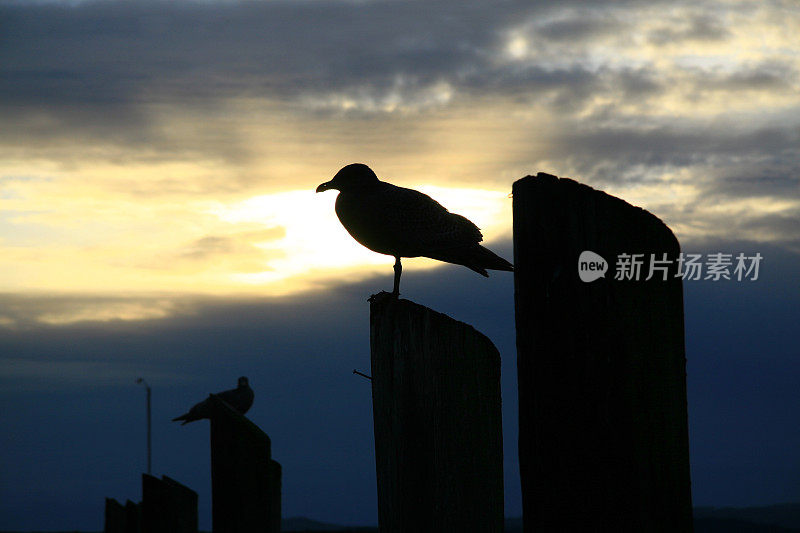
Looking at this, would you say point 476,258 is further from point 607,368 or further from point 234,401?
point 234,401

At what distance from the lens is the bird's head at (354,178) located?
6387 mm

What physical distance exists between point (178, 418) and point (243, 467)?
13.1 meters

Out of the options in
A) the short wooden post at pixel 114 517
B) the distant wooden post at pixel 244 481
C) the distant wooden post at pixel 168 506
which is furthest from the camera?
the short wooden post at pixel 114 517

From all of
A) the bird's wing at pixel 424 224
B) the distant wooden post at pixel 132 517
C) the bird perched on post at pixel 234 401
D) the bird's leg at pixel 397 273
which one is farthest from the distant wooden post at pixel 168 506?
the bird perched on post at pixel 234 401

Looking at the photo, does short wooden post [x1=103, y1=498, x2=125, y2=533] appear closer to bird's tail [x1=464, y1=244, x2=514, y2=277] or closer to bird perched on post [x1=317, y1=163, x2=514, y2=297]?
bird perched on post [x1=317, y1=163, x2=514, y2=297]

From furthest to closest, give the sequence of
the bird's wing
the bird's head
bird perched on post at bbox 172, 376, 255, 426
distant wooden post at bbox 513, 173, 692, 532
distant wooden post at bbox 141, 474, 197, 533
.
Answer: bird perched on post at bbox 172, 376, 255, 426
the bird's head
the bird's wing
distant wooden post at bbox 141, 474, 197, 533
distant wooden post at bbox 513, 173, 692, 532

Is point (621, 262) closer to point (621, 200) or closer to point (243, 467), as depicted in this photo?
point (621, 200)

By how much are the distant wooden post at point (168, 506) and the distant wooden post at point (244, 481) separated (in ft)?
4.20

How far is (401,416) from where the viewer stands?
2859 mm

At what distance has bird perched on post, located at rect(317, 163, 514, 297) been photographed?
576 centimetres

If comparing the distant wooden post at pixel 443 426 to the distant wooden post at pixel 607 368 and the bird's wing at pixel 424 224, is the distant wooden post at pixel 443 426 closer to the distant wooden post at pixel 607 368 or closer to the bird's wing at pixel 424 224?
the distant wooden post at pixel 607 368

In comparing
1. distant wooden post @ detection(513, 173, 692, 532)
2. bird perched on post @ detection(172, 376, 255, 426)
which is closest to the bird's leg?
distant wooden post @ detection(513, 173, 692, 532)

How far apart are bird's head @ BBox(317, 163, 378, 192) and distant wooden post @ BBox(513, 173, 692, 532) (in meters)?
4.42

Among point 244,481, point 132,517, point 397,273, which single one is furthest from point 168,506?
point 132,517
